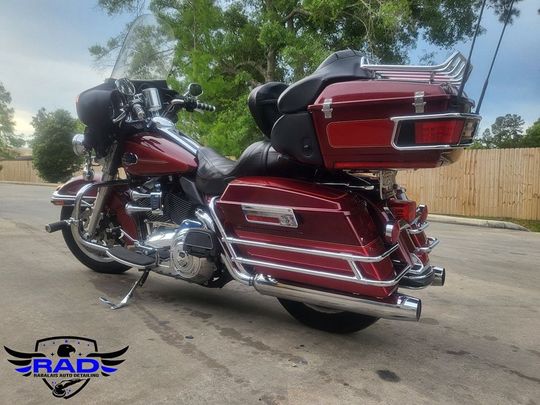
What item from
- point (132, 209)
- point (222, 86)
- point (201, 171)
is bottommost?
point (132, 209)

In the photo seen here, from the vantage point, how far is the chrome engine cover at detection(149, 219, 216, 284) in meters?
3.10

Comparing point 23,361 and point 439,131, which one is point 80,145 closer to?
point 23,361

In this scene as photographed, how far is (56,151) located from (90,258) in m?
27.2

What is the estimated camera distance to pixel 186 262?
3.13 metres

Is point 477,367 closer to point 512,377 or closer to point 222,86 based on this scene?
point 512,377

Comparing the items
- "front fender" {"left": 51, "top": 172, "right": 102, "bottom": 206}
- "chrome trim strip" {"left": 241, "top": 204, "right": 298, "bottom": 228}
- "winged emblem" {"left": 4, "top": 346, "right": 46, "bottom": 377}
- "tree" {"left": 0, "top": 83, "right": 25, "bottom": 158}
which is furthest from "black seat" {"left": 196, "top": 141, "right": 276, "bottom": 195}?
"tree" {"left": 0, "top": 83, "right": 25, "bottom": 158}

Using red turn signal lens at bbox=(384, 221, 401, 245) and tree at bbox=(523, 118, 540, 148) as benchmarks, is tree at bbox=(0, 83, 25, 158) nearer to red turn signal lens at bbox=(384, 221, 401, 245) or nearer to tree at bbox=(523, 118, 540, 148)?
tree at bbox=(523, 118, 540, 148)

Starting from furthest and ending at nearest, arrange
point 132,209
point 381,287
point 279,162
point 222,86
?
point 222,86, point 132,209, point 279,162, point 381,287

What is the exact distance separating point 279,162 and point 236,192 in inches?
12.4

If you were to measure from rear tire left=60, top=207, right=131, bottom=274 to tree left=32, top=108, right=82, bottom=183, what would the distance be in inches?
1036

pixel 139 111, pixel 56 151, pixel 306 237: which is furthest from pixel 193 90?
pixel 56 151

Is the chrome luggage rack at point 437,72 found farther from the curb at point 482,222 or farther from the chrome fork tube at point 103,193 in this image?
the curb at point 482,222

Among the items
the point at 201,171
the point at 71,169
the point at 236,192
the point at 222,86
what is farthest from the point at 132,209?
the point at 71,169

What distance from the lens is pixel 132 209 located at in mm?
3639
